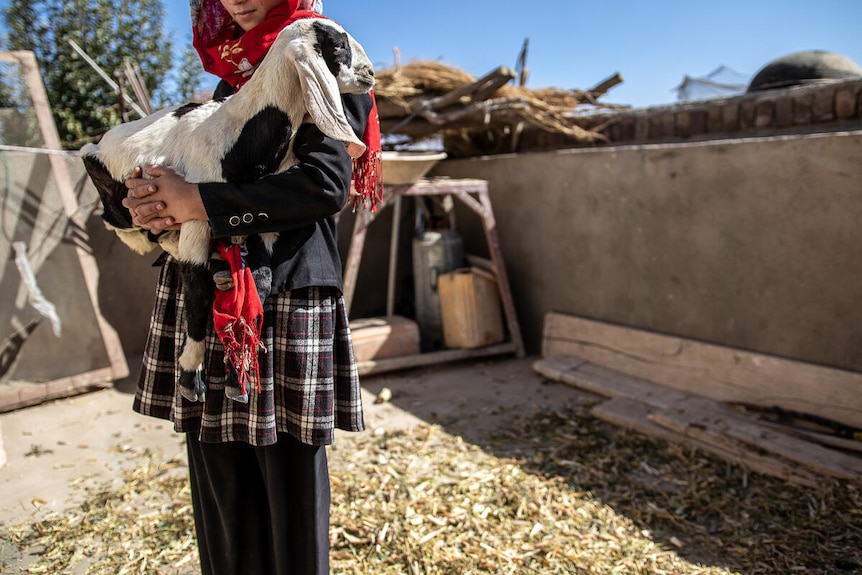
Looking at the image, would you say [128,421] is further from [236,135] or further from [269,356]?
[236,135]

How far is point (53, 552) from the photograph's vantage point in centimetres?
220

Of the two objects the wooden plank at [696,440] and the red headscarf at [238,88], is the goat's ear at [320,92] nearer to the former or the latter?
the red headscarf at [238,88]

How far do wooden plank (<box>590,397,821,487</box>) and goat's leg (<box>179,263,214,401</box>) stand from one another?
97.3 inches

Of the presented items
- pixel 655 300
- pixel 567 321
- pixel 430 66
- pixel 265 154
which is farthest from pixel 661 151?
pixel 265 154

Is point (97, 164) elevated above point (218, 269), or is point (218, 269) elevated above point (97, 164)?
point (97, 164)

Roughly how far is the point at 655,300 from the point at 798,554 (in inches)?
73.3

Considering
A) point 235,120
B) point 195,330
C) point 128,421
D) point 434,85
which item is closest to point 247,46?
→ point 235,120

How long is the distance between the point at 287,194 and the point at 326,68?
0.81 feet

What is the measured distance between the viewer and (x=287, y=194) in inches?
45.9

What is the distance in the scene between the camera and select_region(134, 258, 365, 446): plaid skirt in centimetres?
129

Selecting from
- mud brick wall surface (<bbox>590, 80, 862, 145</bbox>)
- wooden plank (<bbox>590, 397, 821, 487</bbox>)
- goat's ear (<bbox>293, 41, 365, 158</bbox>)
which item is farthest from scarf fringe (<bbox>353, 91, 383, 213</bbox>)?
mud brick wall surface (<bbox>590, 80, 862, 145</bbox>)

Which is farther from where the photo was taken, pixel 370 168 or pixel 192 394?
pixel 370 168

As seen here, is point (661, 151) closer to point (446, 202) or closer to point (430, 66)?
point (446, 202)

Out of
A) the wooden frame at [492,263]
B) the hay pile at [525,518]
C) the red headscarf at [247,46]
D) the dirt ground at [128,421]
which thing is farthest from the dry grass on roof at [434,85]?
the red headscarf at [247,46]
